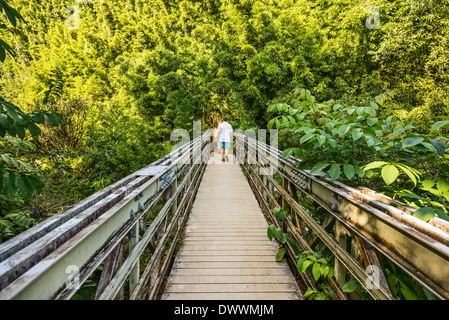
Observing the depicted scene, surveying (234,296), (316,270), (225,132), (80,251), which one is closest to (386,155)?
(316,270)

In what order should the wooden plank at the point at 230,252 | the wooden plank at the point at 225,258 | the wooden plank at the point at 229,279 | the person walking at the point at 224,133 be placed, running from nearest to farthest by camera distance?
1. the wooden plank at the point at 229,279
2. the wooden plank at the point at 225,258
3. the wooden plank at the point at 230,252
4. the person walking at the point at 224,133

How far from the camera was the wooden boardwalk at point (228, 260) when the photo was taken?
8.19ft

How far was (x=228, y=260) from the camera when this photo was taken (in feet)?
9.96

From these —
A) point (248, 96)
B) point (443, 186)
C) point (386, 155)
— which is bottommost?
point (443, 186)

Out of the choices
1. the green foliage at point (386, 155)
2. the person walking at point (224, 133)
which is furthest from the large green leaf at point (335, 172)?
the person walking at point (224, 133)

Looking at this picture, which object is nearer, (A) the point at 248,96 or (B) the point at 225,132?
(B) the point at 225,132

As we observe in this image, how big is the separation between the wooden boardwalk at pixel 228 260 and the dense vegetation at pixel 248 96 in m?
1.36

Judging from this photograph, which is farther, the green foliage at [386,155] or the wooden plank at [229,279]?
the wooden plank at [229,279]

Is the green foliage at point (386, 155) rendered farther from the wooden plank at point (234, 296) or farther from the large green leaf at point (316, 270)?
the wooden plank at point (234, 296)

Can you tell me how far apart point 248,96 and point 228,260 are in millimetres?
12531

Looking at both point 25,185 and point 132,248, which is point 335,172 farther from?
point 25,185

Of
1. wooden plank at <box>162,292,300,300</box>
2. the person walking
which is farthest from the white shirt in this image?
wooden plank at <box>162,292,300,300</box>

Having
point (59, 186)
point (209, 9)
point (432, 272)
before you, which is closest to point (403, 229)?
point (432, 272)

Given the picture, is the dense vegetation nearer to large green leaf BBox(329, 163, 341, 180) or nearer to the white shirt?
large green leaf BBox(329, 163, 341, 180)
